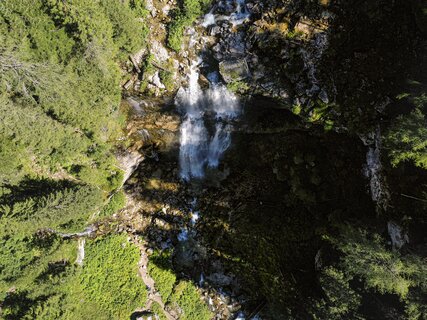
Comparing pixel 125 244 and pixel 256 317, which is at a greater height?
pixel 125 244

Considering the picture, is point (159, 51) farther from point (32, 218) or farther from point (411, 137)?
point (411, 137)

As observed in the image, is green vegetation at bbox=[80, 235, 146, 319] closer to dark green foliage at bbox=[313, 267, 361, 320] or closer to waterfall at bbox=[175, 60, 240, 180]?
waterfall at bbox=[175, 60, 240, 180]

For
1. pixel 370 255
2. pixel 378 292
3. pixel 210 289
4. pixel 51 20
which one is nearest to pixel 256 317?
pixel 210 289

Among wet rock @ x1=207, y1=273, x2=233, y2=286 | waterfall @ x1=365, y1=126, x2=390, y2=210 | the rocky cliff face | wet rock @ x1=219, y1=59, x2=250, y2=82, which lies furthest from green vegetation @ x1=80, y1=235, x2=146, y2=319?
waterfall @ x1=365, y1=126, x2=390, y2=210

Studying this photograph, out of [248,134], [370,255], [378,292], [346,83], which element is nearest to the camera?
[370,255]

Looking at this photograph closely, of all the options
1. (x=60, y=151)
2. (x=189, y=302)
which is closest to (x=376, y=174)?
(x=189, y=302)

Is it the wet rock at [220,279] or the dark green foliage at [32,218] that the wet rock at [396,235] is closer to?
the wet rock at [220,279]

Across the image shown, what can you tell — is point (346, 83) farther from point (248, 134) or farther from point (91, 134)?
point (91, 134)

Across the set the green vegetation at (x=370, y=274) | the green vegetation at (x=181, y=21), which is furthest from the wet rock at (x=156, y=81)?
the green vegetation at (x=370, y=274)
